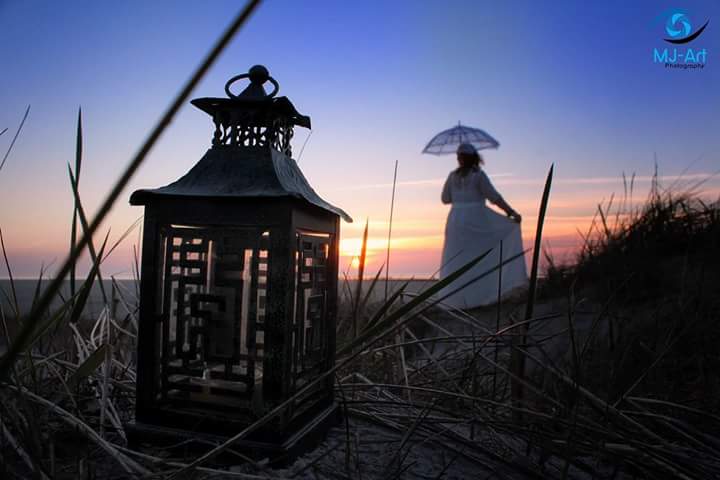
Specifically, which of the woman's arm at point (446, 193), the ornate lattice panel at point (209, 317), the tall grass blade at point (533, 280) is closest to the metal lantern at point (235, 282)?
the ornate lattice panel at point (209, 317)

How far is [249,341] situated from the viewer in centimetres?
88

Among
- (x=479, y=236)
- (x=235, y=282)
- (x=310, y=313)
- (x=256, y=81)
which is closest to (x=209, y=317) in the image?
(x=235, y=282)

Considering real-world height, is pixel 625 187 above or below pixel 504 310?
above

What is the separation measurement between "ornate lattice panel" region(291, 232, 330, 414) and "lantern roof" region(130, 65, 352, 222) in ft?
0.29

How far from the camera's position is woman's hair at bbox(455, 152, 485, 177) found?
196 inches

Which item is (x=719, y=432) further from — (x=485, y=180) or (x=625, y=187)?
(x=485, y=180)

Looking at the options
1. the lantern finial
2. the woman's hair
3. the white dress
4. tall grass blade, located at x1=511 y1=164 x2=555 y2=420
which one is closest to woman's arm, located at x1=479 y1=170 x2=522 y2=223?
the white dress

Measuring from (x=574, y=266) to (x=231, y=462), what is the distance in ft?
12.3

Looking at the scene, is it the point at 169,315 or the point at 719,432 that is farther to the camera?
the point at 719,432

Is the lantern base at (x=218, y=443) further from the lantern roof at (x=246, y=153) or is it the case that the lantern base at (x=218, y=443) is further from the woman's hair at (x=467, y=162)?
the woman's hair at (x=467, y=162)

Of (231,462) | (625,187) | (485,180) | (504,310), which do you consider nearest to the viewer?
(231,462)

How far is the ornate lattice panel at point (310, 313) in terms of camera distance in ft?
3.02

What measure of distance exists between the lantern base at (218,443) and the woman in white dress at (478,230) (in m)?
4.16

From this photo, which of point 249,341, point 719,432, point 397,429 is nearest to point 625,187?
point 719,432
